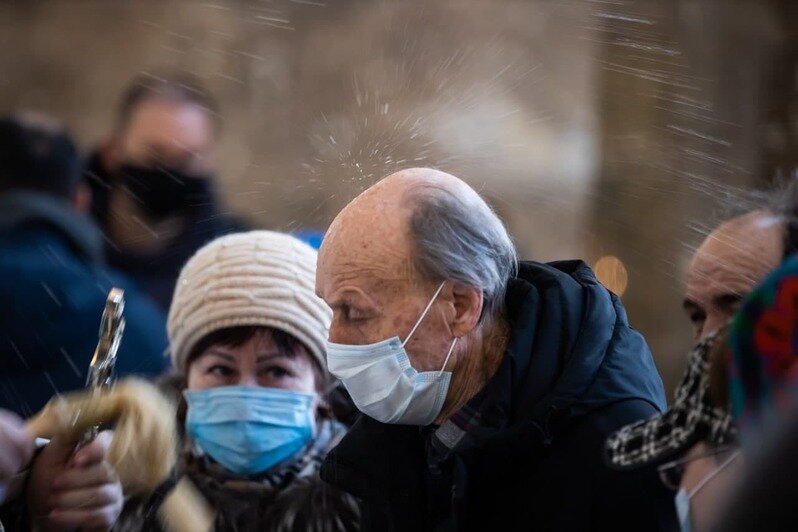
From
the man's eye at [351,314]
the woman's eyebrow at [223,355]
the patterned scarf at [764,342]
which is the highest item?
the patterned scarf at [764,342]

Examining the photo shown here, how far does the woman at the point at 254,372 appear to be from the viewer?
312cm

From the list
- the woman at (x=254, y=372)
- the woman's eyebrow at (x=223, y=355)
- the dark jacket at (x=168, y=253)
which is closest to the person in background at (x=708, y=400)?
the woman at (x=254, y=372)

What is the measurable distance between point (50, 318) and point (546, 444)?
1924mm

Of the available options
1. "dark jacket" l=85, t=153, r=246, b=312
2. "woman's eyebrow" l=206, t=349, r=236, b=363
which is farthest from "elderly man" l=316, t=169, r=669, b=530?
"dark jacket" l=85, t=153, r=246, b=312

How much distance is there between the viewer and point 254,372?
3.18 metres

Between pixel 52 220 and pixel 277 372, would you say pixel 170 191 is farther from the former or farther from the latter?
pixel 277 372

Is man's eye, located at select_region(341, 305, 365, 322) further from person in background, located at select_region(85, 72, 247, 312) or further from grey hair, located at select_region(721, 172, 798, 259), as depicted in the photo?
person in background, located at select_region(85, 72, 247, 312)

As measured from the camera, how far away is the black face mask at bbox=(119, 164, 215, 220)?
4.31m

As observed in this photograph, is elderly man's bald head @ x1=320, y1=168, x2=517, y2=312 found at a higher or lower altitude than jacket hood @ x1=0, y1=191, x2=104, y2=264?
higher

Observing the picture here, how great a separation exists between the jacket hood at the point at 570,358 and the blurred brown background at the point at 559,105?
64.6 inches

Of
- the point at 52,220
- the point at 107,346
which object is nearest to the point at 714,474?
the point at 107,346

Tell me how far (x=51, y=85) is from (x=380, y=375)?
7.70 metres

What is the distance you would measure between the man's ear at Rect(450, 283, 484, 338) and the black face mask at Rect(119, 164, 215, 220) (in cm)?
199

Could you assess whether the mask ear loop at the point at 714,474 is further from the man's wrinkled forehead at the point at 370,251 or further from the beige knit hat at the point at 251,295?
the beige knit hat at the point at 251,295
